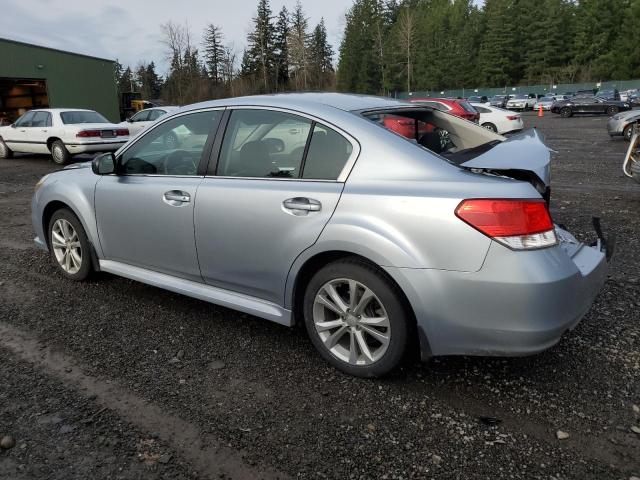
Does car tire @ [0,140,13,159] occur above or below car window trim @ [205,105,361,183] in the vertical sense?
below

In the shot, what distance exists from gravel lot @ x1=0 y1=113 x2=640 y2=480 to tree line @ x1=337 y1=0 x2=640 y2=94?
8026cm

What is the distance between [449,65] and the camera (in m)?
87.2

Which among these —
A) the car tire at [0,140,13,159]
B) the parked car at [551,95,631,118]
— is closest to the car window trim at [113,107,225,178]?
the car tire at [0,140,13,159]

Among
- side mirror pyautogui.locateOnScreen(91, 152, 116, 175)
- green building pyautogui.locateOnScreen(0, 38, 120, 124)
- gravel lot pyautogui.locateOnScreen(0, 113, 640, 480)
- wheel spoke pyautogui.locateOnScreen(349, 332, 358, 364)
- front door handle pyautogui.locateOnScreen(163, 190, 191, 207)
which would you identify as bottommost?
gravel lot pyautogui.locateOnScreen(0, 113, 640, 480)

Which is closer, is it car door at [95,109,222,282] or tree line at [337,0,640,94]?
car door at [95,109,222,282]

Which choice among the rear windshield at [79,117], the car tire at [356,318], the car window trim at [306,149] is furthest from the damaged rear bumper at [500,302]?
the rear windshield at [79,117]

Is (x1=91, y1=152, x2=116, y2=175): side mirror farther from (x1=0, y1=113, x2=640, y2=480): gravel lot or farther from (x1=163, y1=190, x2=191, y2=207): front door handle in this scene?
(x1=0, y1=113, x2=640, y2=480): gravel lot

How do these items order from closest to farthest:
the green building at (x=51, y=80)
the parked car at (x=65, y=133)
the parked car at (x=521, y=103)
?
the parked car at (x=65, y=133), the green building at (x=51, y=80), the parked car at (x=521, y=103)

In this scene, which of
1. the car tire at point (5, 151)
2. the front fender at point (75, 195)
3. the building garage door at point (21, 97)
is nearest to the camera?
the front fender at point (75, 195)

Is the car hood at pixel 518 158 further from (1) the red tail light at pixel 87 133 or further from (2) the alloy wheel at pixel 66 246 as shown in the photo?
(1) the red tail light at pixel 87 133

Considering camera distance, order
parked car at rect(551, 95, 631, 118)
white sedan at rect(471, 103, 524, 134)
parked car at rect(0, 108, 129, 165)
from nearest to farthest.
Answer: parked car at rect(0, 108, 129, 165), white sedan at rect(471, 103, 524, 134), parked car at rect(551, 95, 631, 118)

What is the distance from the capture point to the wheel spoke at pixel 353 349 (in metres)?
2.93

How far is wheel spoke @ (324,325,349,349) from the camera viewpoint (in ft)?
9.74

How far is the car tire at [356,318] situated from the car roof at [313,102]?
0.99m
